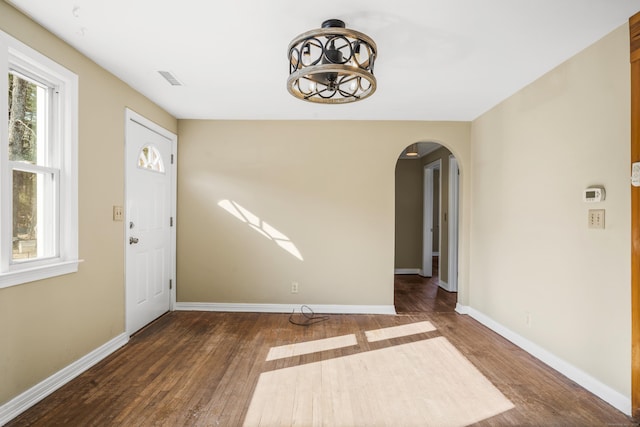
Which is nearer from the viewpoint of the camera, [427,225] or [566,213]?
[566,213]

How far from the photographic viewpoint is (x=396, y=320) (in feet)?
12.8

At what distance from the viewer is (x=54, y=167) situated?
240 centimetres

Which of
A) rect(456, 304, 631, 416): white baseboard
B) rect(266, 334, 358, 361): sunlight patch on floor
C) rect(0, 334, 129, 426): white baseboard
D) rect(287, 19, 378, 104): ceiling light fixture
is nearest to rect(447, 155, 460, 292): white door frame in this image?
rect(456, 304, 631, 416): white baseboard

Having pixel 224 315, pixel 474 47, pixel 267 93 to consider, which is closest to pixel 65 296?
pixel 224 315

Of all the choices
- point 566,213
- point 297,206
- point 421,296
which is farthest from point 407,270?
point 566,213

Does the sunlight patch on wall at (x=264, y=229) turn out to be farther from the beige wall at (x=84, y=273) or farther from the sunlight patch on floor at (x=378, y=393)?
the sunlight patch on floor at (x=378, y=393)

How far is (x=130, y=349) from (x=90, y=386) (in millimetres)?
639

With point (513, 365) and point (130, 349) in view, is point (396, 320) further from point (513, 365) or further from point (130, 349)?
point (130, 349)

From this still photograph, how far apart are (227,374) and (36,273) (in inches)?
57.7

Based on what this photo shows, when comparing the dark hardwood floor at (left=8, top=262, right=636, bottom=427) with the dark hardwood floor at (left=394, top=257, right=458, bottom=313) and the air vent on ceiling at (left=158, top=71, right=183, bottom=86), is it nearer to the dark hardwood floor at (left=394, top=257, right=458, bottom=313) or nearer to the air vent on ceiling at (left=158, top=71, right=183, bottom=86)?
the dark hardwood floor at (left=394, top=257, right=458, bottom=313)

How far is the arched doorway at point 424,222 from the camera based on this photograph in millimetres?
5258

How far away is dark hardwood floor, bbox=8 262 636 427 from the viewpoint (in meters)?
2.05

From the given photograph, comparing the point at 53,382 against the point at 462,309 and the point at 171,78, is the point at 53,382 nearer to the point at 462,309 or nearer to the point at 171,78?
the point at 171,78

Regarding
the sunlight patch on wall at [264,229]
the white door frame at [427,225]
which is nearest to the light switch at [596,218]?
the sunlight patch on wall at [264,229]
